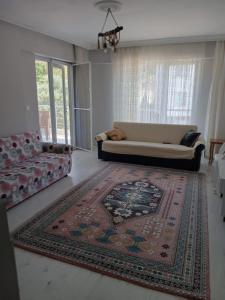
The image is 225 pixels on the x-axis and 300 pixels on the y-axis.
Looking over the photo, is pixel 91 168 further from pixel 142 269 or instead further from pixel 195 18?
pixel 195 18

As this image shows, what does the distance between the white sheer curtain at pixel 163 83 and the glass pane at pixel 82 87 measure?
2.40 ft

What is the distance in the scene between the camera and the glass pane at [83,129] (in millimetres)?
5684

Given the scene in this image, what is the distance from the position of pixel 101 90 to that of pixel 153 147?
2.40 m

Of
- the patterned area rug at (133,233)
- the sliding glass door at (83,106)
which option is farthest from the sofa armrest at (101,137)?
the patterned area rug at (133,233)

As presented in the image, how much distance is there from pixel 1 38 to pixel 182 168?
384 centimetres

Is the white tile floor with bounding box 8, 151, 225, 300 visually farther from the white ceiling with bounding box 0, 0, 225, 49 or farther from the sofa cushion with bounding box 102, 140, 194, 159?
the white ceiling with bounding box 0, 0, 225, 49

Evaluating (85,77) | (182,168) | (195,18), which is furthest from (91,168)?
(195,18)

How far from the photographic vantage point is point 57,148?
4.05 meters

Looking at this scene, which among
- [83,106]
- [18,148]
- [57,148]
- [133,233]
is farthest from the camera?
[83,106]

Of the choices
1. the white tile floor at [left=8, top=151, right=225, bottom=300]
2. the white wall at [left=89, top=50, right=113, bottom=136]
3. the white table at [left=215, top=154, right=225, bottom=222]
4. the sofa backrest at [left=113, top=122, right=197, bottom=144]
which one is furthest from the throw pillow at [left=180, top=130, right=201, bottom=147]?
the white tile floor at [left=8, top=151, right=225, bottom=300]

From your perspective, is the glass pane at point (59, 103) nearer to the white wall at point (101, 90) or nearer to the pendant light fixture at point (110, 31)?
the white wall at point (101, 90)

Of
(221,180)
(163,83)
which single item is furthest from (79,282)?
(163,83)

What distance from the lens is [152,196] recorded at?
3.18 metres

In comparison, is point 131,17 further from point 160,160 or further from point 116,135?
point 160,160
